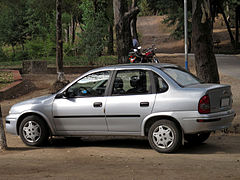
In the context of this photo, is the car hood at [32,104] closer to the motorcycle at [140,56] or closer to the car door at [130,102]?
the car door at [130,102]

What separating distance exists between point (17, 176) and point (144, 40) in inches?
2641

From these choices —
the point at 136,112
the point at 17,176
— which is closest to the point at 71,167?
the point at 17,176

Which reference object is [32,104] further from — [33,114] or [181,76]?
[181,76]

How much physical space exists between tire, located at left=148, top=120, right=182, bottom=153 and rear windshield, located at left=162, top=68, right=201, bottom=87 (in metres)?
0.73

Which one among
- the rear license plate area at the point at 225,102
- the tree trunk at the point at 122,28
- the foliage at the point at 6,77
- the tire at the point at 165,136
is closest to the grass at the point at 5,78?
the foliage at the point at 6,77

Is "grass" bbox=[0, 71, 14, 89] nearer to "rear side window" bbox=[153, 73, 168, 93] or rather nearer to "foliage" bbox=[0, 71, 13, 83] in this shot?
"foliage" bbox=[0, 71, 13, 83]

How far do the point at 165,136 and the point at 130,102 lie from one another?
82cm

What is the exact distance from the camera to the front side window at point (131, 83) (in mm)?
9328

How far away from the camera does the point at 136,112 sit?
9195 millimetres

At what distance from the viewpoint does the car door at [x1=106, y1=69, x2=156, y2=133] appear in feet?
30.1

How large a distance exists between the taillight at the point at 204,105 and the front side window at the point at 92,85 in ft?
5.81

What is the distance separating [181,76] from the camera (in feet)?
31.3

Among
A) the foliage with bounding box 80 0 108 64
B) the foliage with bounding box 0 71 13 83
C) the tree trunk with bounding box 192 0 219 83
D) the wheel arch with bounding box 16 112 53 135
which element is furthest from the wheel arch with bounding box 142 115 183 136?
the foliage with bounding box 80 0 108 64

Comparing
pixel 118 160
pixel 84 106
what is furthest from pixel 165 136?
pixel 84 106
